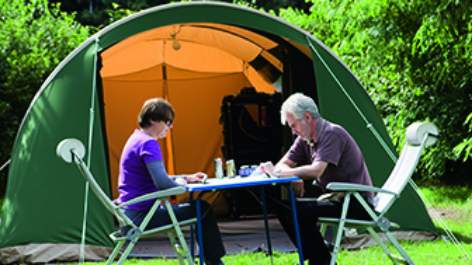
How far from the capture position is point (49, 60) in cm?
838

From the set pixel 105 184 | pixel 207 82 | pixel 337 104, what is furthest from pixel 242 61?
pixel 105 184

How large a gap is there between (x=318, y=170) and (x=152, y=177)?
2.74 ft

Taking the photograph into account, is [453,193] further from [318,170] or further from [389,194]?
[318,170]

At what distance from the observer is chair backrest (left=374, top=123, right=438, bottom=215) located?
2.71 m

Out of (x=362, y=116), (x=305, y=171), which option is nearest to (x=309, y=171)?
(x=305, y=171)

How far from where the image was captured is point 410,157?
112 inches

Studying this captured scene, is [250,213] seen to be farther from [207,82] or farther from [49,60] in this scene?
[49,60]

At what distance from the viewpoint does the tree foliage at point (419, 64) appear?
5844 millimetres

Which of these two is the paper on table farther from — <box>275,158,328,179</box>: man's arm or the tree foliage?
the tree foliage

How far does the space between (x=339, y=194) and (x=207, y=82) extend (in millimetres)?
3519

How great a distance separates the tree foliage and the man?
121 inches

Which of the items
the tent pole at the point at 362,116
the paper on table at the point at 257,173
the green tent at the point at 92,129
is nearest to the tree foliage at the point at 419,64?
the green tent at the point at 92,129

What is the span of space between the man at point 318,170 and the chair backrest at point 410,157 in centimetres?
10

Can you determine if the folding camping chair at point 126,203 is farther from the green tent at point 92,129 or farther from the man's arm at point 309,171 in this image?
the green tent at point 92,129
